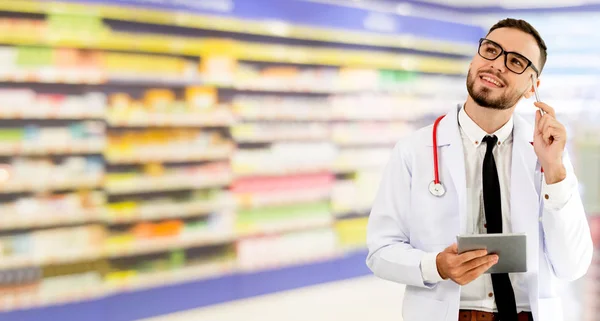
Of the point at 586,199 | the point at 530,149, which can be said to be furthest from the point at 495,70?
the point at 586,199

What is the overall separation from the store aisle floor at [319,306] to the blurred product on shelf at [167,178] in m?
1.04

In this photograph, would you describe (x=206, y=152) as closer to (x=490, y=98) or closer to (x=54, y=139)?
(x=54, y=139)

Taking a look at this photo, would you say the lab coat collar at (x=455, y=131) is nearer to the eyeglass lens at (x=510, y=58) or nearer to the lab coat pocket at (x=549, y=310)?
the eyeglass lens at (x=510, y=58)

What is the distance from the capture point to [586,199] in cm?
346

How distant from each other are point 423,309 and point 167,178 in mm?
3811

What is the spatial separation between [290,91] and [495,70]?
4.52 metres

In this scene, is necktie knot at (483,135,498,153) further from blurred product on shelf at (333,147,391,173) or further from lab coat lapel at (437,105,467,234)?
blurred product on shelf at (333,147,391,173)

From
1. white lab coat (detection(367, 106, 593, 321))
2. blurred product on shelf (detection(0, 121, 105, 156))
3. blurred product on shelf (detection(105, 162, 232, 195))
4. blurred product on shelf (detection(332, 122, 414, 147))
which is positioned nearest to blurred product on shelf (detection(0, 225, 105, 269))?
blurred product on shelf (detection(105, 162, 232, 195))

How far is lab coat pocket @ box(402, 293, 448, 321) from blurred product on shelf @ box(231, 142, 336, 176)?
3.97 m

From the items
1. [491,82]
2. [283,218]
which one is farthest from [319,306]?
[491,82]

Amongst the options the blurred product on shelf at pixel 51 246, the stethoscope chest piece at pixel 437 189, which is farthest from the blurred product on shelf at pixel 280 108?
the stethoscope chest piece at pixel 437 189

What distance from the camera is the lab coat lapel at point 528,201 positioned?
196 cm

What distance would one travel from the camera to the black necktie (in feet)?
6.27

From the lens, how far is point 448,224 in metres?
2.01
